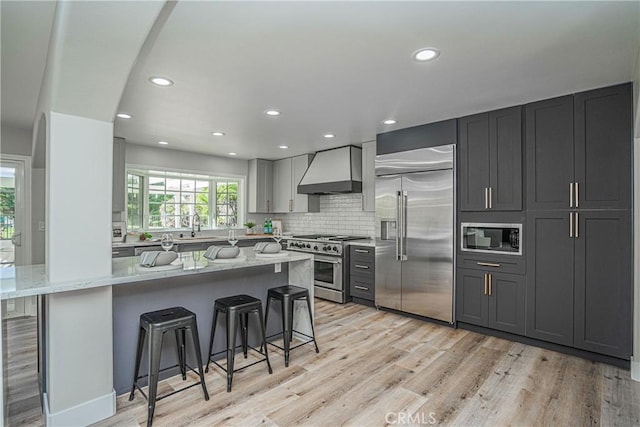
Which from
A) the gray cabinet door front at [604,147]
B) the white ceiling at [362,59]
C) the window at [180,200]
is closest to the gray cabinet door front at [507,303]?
the gray cabinet door front at [604,147]

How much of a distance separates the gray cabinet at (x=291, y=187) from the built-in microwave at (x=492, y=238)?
9.48 ft

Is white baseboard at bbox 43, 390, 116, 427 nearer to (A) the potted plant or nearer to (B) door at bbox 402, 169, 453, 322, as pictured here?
(B) door at bbox 402, 169, 453, 322

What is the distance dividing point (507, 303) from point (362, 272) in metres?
1.84

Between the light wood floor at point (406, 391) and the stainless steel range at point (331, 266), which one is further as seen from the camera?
the stainless steel range at point (331, 266)

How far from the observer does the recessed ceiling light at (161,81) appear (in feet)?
8.77

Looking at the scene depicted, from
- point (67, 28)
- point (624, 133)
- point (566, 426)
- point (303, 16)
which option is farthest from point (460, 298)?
point (67, 28)

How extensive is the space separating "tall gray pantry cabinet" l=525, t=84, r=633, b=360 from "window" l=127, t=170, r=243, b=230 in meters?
5.01

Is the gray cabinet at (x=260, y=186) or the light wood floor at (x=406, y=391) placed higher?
the gray cabinet at (x=260, y=186)

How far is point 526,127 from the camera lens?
3.31 metres

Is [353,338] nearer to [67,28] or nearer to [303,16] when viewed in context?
[303,16]

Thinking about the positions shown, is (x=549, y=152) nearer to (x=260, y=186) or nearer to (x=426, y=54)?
(x=426, y=54)

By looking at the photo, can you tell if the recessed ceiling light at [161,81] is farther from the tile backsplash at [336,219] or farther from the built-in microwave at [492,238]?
the tile backsplash at [336,219]

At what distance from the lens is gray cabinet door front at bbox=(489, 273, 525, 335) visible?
3.34 m

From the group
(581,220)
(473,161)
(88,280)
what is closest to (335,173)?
(473,161)
